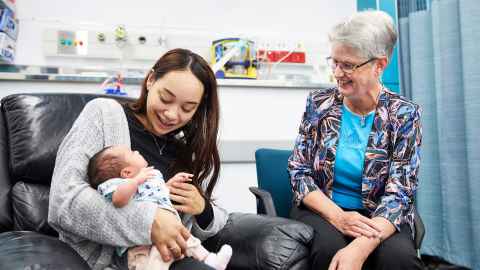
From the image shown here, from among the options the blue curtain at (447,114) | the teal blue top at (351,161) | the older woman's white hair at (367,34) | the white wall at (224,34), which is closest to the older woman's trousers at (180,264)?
the teal blue top at (351,161)

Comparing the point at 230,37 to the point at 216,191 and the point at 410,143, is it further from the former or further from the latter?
the point at 410,143

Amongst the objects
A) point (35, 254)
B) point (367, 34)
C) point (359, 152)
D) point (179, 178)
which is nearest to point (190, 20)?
point (367, 34)

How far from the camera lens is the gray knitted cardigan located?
986mm

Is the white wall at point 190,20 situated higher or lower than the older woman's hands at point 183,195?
higher

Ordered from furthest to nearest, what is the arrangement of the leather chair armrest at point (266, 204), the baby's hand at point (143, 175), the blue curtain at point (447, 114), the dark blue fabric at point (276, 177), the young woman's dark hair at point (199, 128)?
the blue curtain at point (447, 114)
the dark blue fabric at point (276, 177)
the leather chair armrest at point (266, 204)
the young woman's dark hair at point (199, 128)
the baby's hand at point (143, 175)

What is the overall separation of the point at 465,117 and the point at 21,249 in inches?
80.8

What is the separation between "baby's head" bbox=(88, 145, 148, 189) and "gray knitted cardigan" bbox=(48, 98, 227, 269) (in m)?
0.03

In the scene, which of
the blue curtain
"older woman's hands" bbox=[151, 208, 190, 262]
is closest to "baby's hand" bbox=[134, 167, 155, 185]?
"older woman's hands" bbox=[151, 208, 190, 262]

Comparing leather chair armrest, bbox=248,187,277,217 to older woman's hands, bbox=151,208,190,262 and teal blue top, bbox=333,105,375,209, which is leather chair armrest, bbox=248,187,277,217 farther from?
older woman's hands, bbox=151,208,190,262

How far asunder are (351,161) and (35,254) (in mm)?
1079

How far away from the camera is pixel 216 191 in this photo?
249 centimetres

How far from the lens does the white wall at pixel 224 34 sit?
7.76ft

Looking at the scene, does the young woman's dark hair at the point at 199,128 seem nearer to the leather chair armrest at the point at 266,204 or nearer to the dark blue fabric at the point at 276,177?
the leather chair armrest at the point at 266,204

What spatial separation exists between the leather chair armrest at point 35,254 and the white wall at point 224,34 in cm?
148
